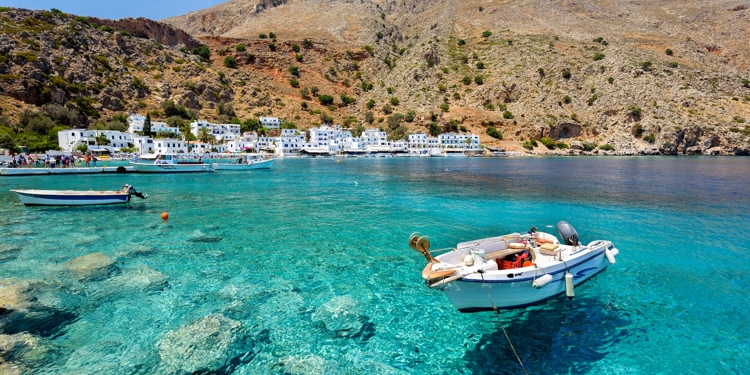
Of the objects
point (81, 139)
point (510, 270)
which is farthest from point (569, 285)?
point (81, 139)

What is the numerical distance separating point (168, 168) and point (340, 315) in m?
48.5

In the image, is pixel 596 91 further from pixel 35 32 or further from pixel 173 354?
pixel 35 32

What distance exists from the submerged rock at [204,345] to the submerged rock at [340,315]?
178cm

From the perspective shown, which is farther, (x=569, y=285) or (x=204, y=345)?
(x=569, y=285)

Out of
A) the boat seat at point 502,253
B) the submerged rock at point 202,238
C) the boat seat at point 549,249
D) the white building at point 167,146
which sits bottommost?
the submerged rock at point 202,238

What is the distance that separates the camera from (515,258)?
9.51m

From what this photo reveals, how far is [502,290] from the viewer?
757 cm

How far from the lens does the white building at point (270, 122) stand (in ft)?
337

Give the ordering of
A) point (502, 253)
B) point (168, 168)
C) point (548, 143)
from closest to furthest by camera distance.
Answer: point (502, 253) < point (168, 168) < point (548, 143)

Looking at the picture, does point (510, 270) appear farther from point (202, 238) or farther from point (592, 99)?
point (592, 99)

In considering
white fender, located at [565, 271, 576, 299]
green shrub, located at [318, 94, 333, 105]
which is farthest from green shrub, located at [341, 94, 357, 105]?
white fender, located at [565, 271, 576, 299]

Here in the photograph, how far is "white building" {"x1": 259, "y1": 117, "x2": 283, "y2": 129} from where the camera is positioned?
10281 cm

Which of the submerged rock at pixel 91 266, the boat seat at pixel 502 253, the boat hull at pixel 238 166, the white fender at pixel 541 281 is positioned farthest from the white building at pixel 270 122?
the white fender at pixel 541 281

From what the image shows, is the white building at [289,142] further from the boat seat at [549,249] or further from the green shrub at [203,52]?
the boat seat at [549,249]
